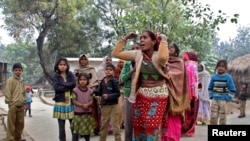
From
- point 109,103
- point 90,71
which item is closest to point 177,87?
point 109,103

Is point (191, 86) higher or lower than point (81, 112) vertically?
higher

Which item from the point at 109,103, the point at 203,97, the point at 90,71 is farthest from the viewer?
the point at 203,97

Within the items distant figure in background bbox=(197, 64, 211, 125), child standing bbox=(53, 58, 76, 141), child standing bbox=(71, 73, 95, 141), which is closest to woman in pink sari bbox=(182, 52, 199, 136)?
distant figure in background bbox=(197, 64, 211, 125)

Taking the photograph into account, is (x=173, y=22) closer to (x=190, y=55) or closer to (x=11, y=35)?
(x=190, y=55)

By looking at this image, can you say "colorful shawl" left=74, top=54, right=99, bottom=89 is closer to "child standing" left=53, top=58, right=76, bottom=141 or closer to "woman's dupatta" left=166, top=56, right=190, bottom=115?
"child standing" left=53, top=58, right=76, bottom=141

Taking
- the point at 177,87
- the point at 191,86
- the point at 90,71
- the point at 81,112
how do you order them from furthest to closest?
the point at 90,71 < the point at 191,86 < the point at 81,112 < the point at 177,87

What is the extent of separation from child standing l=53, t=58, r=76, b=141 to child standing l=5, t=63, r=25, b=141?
1.25 metres

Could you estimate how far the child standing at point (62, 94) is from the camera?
6.10 m

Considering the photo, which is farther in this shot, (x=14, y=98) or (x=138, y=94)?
(x=14, y=98)

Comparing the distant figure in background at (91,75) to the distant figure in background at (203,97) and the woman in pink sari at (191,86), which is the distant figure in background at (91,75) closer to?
the woman in pink sari at (191,86)

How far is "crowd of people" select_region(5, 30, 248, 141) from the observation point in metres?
4.24

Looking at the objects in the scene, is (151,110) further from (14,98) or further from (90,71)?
(14,98)

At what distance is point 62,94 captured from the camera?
6129 millimetres

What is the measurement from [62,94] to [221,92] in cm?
312
